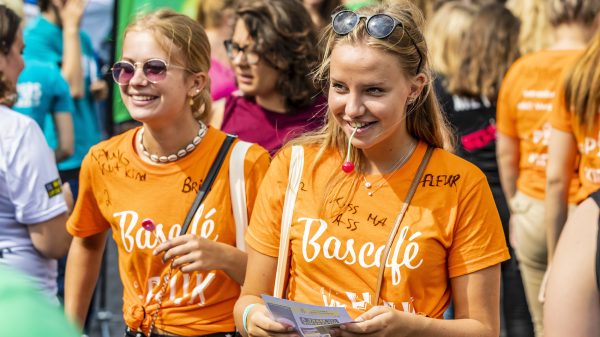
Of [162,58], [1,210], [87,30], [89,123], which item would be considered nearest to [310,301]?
[162,58]

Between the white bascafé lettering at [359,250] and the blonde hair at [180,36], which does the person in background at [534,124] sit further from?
the white bascafé lettering at [359,250]

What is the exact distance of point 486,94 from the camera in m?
6.13

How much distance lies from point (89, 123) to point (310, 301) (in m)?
4.05

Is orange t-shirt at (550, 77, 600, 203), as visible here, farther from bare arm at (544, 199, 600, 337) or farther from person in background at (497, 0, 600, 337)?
bare arm at (544, 199, 600, 337)

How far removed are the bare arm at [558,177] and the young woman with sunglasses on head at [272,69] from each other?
1050 millimetres

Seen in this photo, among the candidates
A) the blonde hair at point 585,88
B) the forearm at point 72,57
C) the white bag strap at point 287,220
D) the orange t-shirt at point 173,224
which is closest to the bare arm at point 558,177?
the blonde hair at point 585,88

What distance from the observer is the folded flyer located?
101 inches

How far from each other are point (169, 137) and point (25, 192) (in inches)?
23.7

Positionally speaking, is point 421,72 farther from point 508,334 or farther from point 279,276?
point 508,334

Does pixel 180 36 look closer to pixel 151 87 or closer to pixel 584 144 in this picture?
pixel 151 87

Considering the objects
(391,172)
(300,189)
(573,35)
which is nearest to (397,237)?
(391,172)

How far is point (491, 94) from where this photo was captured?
612 cm

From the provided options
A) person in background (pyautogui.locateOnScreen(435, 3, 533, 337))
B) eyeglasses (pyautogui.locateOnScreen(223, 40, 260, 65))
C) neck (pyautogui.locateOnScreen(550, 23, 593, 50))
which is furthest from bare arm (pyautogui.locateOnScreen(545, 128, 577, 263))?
eyeglasses (pyautogui.locateOnScreen(223, 40, 260, 65))

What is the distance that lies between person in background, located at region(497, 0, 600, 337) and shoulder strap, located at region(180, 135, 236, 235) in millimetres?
2339
